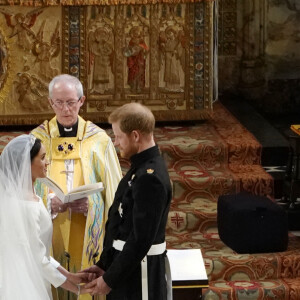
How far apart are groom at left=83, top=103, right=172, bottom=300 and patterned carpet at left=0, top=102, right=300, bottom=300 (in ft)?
8.02

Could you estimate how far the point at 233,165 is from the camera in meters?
9.46

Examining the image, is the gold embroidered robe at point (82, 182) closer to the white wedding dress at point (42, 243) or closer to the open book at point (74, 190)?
the open book at point (74, 190)

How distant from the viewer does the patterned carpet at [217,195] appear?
796 cm

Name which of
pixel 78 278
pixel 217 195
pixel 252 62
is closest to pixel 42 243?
pixel 78 278

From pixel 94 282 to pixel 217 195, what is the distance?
371 centimetres

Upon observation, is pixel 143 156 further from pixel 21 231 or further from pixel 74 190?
pixel 74 190

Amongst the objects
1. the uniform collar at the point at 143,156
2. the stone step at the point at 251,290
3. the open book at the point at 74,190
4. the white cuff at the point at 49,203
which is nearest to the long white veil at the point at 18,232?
the open book at the point at 74,190

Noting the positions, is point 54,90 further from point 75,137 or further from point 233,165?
point 233,165

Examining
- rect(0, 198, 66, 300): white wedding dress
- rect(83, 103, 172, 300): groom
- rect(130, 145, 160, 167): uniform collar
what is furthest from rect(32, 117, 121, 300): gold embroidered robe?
rect(130, 145, 160, 167): uniform collar

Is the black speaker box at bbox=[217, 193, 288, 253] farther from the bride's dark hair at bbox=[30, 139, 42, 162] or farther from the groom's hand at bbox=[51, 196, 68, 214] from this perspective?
the bride's dark hair at bbox=[30, 139, 42, 162]

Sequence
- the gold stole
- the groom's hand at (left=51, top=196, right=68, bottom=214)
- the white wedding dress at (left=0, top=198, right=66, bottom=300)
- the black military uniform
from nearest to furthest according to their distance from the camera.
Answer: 1. the black military uniform
2. the white wedding dress at (left=0, top=198, right=66, bottom=300)
3. the groom's hand at (left=51, top=196, right=68, bottom=214)
4. the gold stole

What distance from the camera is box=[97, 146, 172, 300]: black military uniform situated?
515cm

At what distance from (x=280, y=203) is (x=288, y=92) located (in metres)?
3.67

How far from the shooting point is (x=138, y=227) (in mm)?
5145
